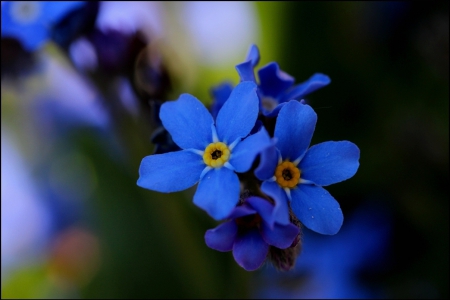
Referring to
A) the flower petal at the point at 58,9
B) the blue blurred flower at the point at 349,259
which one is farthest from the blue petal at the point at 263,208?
the blue blurred flower at the point at 349,259

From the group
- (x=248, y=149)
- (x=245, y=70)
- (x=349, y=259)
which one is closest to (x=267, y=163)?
(x=248, y=149)

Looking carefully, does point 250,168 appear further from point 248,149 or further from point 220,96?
point 220,96

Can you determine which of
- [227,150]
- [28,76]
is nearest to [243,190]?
[227,150]

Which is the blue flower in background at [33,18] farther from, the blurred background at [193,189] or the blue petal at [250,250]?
the blue petal at [250,250]

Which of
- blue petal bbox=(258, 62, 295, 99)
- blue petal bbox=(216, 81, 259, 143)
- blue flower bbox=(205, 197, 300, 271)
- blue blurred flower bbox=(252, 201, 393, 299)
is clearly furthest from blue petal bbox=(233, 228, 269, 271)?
blue blurred flower bbox=(252, 201, 393, 299)

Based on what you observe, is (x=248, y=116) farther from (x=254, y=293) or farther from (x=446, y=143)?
(x=446, y=143)

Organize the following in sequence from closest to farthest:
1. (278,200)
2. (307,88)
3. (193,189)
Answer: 1. (278,200)
2. (307,88)
3. (193,189)

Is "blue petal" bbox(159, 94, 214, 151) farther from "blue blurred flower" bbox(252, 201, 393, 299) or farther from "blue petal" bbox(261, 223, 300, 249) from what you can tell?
"blue blurred flower" bbox(252, 201, 393, 299)
